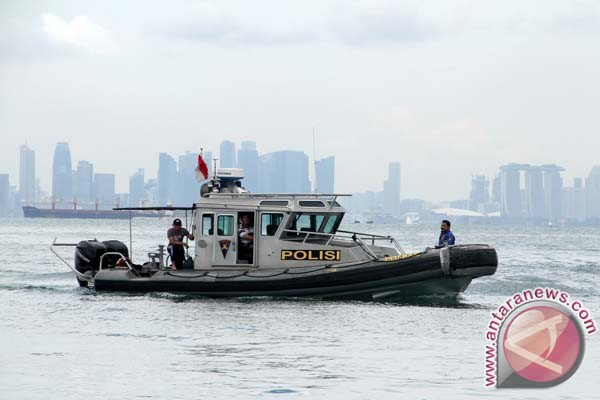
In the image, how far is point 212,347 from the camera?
15961mm

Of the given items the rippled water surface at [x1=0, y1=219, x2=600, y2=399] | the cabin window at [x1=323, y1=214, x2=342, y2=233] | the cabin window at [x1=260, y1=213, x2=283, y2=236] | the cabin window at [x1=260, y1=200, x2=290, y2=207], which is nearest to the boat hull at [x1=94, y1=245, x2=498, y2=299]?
the rippled water surface at [x1=0, y1=219, x2=600, y2=399]

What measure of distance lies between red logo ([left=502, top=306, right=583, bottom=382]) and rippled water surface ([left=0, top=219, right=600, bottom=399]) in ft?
4.74

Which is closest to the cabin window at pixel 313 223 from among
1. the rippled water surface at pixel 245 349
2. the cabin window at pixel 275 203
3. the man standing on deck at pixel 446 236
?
the cabin window at pixel 275 203

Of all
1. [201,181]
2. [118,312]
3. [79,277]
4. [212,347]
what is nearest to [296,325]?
[212,347]

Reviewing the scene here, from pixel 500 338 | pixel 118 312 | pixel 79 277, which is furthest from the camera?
pixel 79 277

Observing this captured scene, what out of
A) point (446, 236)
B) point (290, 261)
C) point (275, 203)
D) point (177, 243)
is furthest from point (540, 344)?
point (177, 243)

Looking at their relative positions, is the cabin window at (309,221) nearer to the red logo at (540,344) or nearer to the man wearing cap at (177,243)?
the man wearing cap at (177,243)

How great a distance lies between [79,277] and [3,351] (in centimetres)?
847

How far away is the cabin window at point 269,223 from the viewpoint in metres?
21.8

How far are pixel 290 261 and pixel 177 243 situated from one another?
93.9 inches

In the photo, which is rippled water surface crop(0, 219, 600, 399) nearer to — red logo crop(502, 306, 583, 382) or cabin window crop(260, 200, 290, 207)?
red logo crop(502, 306, 583, 382)

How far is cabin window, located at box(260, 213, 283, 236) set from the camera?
21.8 metres

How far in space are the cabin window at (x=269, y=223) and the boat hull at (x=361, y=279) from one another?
756 mm

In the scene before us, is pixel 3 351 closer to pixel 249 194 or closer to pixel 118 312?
pixel 118 312
